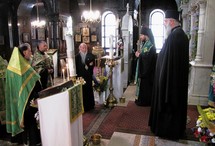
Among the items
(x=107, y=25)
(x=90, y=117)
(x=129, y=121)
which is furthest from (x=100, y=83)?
(x=107, y=25)

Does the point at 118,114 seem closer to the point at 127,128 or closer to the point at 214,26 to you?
the point at 127,128

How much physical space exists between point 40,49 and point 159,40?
33.2 ft

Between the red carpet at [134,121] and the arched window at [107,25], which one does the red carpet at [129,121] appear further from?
the arched window at [107,25]

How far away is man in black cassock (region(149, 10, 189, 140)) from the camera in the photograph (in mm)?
3096

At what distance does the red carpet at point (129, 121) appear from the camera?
371cm

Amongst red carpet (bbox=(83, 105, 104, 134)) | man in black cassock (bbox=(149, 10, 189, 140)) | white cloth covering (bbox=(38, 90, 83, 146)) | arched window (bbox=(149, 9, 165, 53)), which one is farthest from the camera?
arched window (bbox=(149, 9, 165, 53))

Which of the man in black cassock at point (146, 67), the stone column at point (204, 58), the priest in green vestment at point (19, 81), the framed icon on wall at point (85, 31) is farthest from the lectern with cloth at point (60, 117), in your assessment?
the framed icon on wall at point (85, 31)

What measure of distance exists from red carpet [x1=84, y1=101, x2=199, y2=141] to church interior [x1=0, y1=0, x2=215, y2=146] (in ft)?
0.36

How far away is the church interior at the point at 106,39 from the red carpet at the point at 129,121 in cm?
11

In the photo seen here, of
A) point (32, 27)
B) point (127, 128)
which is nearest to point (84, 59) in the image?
point (127, 128)

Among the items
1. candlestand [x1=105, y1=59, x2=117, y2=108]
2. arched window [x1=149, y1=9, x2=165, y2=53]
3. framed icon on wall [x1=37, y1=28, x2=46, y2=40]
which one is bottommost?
candlestand [x1=105, y1=59, x2=117, y2=108]

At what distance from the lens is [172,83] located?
311 cm

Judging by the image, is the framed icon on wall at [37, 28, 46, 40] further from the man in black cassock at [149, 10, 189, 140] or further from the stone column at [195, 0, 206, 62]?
the man in black cassock at [149, 10, 189, 140]

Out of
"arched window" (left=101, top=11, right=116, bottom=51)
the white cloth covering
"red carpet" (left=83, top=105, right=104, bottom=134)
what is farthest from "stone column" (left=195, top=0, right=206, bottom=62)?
"arched window" (left=101, top=11, right=116, bottom=51)
